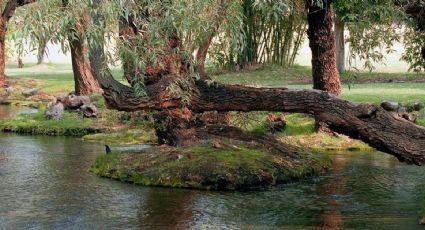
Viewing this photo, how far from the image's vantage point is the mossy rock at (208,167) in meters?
16.0

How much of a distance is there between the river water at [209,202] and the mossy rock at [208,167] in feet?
1.41

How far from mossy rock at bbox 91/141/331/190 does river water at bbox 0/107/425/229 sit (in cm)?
43

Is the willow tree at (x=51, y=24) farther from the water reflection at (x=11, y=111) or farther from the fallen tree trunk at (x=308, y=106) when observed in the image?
the water reflection at (x=11, y=111)

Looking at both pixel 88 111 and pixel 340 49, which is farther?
pixel 340 49

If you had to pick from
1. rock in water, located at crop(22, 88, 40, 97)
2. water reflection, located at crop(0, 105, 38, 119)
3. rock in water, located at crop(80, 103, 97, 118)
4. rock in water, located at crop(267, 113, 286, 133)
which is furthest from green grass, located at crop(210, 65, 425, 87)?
rock in water, located at crop(267, 113, 286, 133)

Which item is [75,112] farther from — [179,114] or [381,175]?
[381,175]

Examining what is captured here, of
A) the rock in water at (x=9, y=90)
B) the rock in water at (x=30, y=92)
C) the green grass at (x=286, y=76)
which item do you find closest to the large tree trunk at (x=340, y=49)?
the green grass at (x=286, y=76)

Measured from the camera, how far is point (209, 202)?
47.1 ft

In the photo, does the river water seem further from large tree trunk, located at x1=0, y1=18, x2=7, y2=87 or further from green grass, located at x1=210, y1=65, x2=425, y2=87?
large tree trunk, located at x1=0, y1=18, x2=7, y2=87

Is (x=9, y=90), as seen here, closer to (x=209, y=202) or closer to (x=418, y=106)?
(x=418, y=106)

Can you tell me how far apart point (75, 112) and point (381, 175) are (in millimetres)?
15699

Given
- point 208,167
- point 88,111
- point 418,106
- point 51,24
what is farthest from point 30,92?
point 51,24

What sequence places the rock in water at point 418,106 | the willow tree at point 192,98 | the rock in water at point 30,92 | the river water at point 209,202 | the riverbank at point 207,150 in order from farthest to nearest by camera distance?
the rock in water at point 30,92
the rock in water at point 418,106
the riverbank at point 207,150
the willow tree at point 192,98
the river water at point 209,202

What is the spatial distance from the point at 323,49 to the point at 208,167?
8.02 metres
